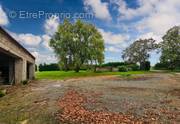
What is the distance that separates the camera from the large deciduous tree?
53.0m

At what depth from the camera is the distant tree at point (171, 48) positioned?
64.9m

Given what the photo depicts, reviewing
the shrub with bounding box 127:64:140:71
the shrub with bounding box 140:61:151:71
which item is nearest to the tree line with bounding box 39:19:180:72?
the shrub with bounding box 127:64:140:71

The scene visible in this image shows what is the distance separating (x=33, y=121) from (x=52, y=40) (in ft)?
153

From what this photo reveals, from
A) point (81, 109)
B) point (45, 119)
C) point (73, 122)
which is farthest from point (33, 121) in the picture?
point (81, 109)

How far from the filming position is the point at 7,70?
91.5 ft

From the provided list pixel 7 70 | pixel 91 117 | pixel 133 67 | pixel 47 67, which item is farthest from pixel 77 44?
pixel 91 117

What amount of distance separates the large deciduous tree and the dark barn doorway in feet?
82.5

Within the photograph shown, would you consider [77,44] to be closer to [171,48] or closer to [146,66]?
[171,48]

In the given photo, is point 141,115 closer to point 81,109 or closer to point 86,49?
point 81,109

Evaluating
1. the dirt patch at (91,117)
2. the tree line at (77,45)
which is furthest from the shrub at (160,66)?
the dirt patch at (91,117)

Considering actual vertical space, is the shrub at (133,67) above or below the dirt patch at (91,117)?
above

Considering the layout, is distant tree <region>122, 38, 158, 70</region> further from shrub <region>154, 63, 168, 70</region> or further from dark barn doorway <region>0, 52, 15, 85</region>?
dark barn doorway <region>0, 52, 15, 85</region>

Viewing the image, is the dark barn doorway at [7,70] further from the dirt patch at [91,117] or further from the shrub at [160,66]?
the shrub at [160,66]

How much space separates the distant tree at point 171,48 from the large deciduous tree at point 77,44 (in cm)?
1813
